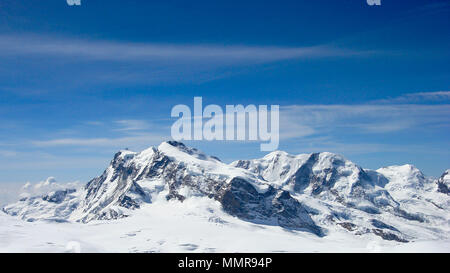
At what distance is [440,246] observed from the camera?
14788 centimetres
